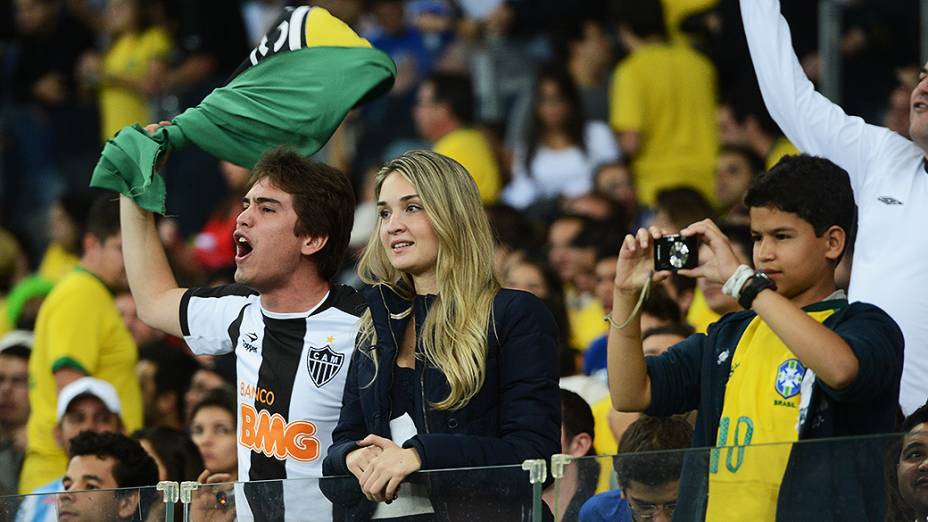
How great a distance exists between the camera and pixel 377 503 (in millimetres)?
3998

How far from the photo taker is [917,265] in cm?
487

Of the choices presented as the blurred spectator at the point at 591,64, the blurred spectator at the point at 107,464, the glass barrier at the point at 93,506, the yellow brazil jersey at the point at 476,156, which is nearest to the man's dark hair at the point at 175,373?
the blurred spectator at the point at 107,464

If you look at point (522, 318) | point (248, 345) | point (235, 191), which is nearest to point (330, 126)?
point (248, 345)

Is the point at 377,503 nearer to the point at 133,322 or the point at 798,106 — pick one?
the point at 798,106

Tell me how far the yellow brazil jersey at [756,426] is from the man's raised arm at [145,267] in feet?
5.77

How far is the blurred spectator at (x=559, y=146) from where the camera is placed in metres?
9.94

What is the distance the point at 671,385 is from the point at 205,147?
1685mm

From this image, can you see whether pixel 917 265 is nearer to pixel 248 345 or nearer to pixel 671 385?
pixel 671 385

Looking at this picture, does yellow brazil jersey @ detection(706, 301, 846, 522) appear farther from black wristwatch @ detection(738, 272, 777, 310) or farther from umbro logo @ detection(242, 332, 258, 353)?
umbro logo @ detection(242, 332, 258, 353)

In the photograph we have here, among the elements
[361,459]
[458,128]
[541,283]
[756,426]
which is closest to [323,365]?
[361,459]

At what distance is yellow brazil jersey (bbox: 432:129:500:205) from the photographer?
10.1 m

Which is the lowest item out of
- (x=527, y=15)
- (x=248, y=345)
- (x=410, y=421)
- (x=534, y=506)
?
(x=534, y=506)

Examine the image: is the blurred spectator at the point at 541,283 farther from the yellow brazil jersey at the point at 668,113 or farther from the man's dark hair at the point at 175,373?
the yellow brazil jersey at the point at 668,113

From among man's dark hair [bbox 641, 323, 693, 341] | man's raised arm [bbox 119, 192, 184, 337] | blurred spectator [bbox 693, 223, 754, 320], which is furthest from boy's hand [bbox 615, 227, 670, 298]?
blurred spectator [bbox 693, 223, 754, 320]
